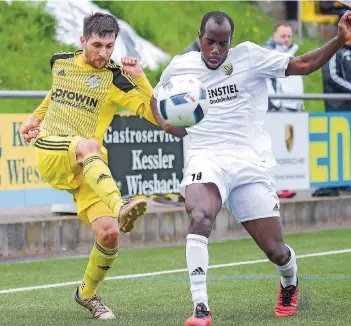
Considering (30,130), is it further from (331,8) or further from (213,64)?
(331,8)

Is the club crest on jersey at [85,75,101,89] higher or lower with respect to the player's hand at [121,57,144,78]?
lower

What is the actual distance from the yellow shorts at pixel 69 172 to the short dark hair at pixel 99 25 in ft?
2.44

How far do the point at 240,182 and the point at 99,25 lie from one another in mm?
1466

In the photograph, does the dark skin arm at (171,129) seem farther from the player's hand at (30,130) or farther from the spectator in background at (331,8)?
the spectator in background at (331,8)

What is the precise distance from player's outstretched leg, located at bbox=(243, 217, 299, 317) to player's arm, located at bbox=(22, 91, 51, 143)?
1.79 metres

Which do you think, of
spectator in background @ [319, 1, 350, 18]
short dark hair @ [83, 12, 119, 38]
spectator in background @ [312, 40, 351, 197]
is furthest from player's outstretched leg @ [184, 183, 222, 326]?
spectator in background @ [319, 1, 350, 18]

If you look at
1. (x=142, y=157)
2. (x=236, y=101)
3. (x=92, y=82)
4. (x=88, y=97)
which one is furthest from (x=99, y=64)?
(x=142, y=157)

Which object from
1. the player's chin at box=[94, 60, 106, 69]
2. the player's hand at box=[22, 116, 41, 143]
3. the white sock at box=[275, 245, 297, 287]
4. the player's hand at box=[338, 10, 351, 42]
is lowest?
the white sock at box=[275, 245, 297, 287]

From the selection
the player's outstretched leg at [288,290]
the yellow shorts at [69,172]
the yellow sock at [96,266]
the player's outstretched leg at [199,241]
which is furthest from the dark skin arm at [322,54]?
the yellow sock at [96,266]

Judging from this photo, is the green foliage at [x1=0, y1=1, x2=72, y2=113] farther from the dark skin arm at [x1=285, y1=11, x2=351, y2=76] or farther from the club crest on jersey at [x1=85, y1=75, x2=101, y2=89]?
the dark skin arm at [x1=285, y1=11, x2=351, y2=76]

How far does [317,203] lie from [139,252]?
3.31 meters

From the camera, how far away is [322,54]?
7820mm

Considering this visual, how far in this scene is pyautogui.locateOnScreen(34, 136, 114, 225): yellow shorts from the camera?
27.1 feet

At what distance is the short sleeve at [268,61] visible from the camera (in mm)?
8031
